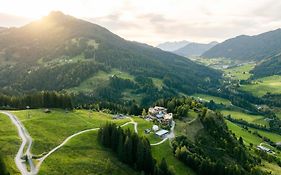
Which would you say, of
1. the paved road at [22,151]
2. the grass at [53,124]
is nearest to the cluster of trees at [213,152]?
the grass at [53,124]

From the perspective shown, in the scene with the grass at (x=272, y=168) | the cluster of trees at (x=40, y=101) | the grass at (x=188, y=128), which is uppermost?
the cluster of trees at (x=40, y=101)

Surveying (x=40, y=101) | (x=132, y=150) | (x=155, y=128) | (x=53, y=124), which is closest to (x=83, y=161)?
(x=132, y=150)

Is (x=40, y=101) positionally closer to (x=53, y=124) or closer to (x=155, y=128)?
(x=53, y=124)

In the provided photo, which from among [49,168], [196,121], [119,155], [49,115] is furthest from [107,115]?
[49,168]

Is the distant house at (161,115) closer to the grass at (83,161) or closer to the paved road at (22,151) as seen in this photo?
the grass at (83,161)

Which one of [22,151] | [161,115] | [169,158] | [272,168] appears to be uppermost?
[161,115]

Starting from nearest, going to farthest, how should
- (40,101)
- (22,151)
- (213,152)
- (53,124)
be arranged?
(22,151) → (53,124) → (213,152) → (40,101)

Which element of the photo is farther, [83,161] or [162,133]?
[162,133]
